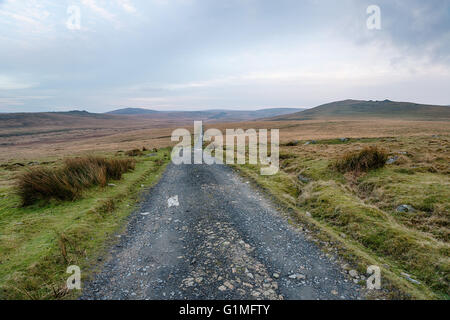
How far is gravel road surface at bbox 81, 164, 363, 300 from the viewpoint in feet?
15.9

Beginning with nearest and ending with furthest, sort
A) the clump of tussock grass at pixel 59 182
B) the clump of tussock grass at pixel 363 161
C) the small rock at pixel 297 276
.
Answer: the small rock at pixel 297 276, the clump of tussock grass at pixel 59 182, the clump of tussock grass at pixel 363 161

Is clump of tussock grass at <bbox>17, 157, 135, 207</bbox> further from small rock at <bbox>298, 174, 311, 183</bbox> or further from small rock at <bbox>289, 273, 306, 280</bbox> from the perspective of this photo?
small rock at <bbox>298, 174, 311, 183</bbox>

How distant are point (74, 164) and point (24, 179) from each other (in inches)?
131

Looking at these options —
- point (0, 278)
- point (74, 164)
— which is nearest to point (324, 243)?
point (0, 278)

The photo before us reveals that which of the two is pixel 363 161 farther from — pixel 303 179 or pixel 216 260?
pixel 216 260

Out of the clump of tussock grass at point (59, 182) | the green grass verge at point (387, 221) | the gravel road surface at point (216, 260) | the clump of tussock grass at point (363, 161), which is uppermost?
the clump of tussock grass at point (363, 161)

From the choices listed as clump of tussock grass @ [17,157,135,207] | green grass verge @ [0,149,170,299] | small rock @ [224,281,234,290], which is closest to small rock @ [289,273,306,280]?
small rock @ [224,281,234,290]

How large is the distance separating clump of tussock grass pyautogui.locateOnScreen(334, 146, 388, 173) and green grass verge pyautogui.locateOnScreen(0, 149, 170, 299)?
13.4m

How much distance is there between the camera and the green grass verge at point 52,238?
495 cm

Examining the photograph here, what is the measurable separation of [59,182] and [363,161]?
17.7 meters

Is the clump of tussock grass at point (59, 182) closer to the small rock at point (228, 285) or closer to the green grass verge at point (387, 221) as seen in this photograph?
the small rock at point (228, 285)

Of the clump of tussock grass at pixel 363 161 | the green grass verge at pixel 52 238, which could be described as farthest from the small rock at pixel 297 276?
the clump of tussock grass at pixel 363 161

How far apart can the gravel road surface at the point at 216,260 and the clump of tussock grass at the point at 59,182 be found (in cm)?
436

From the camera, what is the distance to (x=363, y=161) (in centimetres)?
1427
